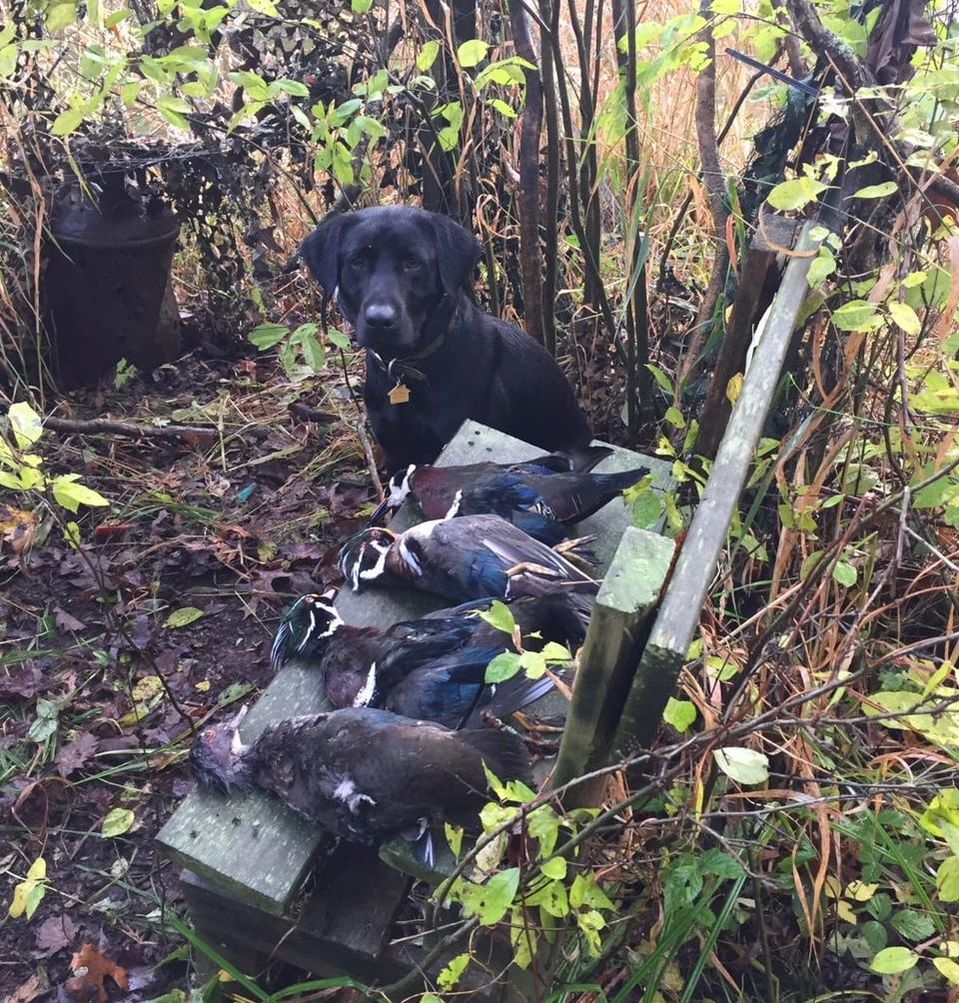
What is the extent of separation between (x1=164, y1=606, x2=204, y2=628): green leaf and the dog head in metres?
1.21

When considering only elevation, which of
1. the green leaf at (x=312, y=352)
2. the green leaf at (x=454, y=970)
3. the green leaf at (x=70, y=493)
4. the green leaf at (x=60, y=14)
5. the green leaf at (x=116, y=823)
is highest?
the green leaf at (x=60, y=14)

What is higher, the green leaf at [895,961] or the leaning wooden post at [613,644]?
the leaning wooden post at [613,644]

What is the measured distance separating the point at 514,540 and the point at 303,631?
668 mm

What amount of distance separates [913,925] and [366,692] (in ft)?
4.30

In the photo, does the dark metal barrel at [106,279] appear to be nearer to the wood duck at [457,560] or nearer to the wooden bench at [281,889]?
the wood duck at [457,560]

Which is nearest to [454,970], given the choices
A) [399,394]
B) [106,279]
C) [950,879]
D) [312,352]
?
[950,879]

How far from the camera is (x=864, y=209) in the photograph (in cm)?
216

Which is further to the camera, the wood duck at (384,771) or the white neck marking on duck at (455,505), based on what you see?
the white neck marking on duck at (455,505)

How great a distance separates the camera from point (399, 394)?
10.8ft

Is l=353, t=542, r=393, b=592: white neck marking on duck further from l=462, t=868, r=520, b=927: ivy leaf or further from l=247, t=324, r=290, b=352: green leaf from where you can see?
l=462, t=868, r=520, b=927: ivy leaf

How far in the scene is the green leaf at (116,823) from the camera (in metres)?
2.66

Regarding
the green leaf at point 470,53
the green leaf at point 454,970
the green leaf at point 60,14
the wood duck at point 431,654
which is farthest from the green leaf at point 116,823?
the green leaf at point 470,53

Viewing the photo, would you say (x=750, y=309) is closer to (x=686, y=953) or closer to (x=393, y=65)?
(x=686, y=953)

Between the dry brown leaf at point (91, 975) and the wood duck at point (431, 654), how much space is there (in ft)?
2.86
